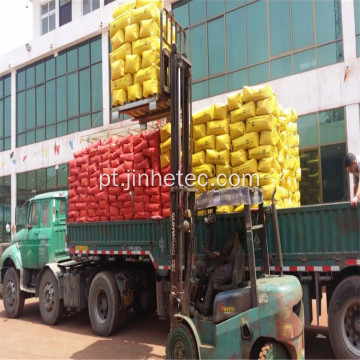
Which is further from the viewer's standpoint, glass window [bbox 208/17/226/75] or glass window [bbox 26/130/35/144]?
glass window [bbox 26/130/35/144]

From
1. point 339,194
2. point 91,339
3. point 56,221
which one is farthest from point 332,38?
point 91,339

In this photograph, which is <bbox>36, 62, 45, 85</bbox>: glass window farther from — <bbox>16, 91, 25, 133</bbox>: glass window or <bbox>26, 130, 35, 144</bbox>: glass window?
<bbox>26, 130, 35, 144</bbox>: glass window

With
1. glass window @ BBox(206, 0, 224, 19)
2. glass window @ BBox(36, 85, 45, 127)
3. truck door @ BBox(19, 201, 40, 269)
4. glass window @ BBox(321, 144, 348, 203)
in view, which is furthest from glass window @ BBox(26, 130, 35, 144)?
glass window @ BBox(321, 144, 348, 203)

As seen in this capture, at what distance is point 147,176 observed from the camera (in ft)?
22.3

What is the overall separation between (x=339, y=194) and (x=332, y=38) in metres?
4.38

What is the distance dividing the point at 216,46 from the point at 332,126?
5.01m

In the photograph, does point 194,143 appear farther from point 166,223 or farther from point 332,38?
point 332,38

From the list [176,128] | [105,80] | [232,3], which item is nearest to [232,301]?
[176,128]

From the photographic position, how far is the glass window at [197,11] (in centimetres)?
1446

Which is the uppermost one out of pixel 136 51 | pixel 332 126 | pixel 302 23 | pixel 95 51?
pixel 95 51

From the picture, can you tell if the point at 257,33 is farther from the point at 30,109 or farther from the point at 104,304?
the point at 30,109

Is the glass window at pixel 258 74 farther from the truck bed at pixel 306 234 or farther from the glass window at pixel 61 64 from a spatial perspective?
the glass window at pixel 61 64

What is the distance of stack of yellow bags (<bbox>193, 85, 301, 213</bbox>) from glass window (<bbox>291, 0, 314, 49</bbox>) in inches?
256

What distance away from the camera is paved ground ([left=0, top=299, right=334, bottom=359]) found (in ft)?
19.7
